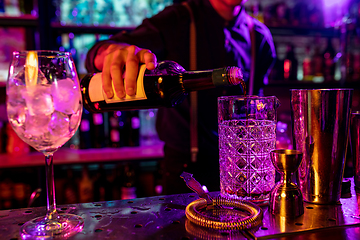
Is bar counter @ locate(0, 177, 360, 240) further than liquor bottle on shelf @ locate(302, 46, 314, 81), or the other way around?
liquor bottle on shelf @ locate(302, 46, 314, 81)

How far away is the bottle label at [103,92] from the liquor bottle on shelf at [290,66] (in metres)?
2.18

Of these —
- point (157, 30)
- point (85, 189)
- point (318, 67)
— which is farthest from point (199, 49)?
point (318, 67)

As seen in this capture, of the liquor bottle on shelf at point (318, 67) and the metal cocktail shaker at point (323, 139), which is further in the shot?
the liquor bottle on shelf at point (318, 67)

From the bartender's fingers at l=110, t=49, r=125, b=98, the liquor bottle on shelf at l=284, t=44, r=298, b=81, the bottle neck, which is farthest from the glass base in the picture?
the liquor bottle on shelf at l=284, t=44, r=298, b=81

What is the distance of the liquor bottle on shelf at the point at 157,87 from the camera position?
832 mm

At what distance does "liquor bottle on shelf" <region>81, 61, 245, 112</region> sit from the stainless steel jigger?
0.91 ft

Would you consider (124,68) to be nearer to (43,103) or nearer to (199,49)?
(43,103)

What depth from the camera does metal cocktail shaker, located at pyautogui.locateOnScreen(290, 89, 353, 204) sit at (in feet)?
2.23

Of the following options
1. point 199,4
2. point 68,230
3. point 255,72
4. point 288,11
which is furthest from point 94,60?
point 288,11

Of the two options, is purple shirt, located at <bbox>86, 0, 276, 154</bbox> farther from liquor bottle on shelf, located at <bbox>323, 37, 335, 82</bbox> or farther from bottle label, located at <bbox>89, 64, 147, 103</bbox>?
liquor bottle on shelf, located at <bbox>323, 37, 335, 82</bbox>

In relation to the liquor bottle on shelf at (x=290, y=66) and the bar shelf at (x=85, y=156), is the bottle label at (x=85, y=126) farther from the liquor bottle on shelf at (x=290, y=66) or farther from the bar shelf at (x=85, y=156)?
the liquor bottle on shelf at (x=290, y=66)

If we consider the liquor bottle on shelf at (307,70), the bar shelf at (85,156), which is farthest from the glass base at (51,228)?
the liquor bottle on shelf at (307,70)

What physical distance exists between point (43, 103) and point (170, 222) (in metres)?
0.31

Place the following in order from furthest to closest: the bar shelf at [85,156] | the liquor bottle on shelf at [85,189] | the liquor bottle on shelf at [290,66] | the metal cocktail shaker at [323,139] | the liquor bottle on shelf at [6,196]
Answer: the liquor bottle on shelf at [290,66] → the liquor bottle on shelf at [85,189] → the liquor bottle on shelf at [6,196] → the bar shelf at [85,156] → the metal cocktail shaker at [323,139]
